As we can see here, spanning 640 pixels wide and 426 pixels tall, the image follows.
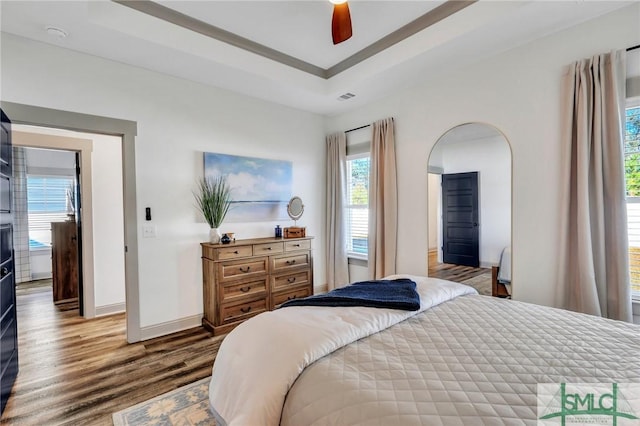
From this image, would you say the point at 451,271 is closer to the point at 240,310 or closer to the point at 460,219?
the point at 460,219

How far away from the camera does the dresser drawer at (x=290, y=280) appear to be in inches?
136

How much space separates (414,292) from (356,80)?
7.81 feet

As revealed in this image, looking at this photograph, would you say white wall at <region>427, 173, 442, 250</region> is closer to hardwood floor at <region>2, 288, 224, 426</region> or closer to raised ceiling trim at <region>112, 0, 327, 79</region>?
raised ceiling trim at <region>112, 0, 327, 79</region>

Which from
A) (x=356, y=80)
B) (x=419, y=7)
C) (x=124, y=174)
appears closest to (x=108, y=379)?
(x=124, y=174)

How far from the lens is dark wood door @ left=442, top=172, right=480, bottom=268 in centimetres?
288

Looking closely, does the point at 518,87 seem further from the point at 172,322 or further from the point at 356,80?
the point at 172,322

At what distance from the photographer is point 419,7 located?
7.97 feet

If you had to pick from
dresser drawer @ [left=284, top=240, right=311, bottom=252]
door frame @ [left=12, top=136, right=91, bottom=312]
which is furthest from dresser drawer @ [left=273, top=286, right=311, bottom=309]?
door frame @ [left=12, top=136, right=91, bottom=312]

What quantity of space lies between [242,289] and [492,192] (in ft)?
8.78

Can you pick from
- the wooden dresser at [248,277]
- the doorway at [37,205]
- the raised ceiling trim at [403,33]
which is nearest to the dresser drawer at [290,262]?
the wooden dresser at [248,277]

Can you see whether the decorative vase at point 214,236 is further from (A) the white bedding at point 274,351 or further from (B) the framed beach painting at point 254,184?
(A) the white bedding at point 274,351

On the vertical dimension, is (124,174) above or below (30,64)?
below

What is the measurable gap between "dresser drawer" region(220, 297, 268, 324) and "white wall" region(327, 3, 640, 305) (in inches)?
99.7

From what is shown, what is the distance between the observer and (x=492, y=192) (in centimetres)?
276
